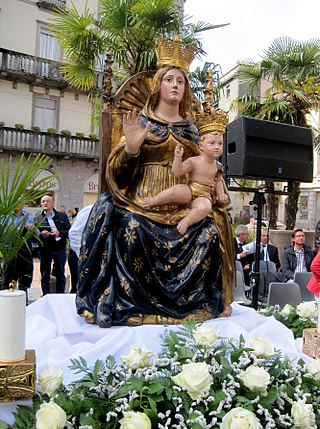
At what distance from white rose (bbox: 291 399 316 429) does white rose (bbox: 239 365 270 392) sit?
122 mm

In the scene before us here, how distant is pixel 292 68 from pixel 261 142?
5.11m

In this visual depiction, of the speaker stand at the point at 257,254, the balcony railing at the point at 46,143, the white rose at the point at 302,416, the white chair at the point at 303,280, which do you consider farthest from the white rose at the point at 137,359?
the balcony railing at the point at 46,143

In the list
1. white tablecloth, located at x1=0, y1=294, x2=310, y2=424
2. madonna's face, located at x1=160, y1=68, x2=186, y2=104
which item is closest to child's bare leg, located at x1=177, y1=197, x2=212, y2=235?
white tablecloth, located at x1=0, y1=294, x2=310, y2=424

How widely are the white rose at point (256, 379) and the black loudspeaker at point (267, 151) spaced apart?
274 cm

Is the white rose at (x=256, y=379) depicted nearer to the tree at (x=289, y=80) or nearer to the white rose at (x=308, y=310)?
the white rose at (x=308, y=310)

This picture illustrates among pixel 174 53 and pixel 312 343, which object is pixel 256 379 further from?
pixel 174 53

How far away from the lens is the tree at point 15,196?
73.0 inches

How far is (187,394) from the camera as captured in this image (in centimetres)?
170

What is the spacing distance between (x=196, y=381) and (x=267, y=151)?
3153 millimetres

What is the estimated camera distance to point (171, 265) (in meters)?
2.76

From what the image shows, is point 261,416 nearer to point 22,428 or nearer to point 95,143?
point 22,428

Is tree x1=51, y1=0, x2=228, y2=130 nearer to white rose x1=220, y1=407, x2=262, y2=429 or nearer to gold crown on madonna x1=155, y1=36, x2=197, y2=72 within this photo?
gold crown on madonna x1=155, y1=36, x2=197, y2=72

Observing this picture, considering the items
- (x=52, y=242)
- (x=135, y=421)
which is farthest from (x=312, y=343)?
(x=52, y=242)

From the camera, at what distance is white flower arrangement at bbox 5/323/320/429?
1604 millimetres
